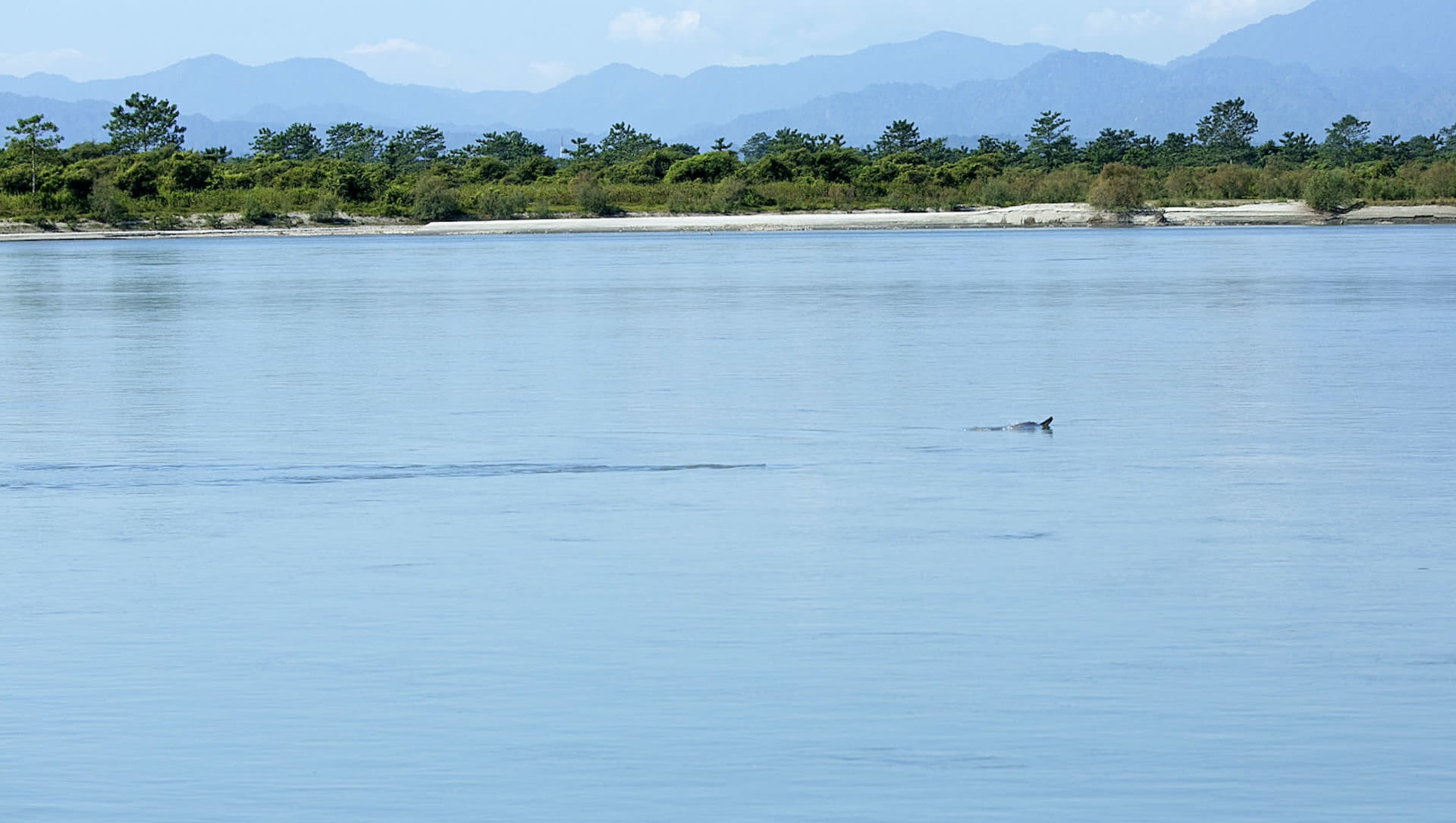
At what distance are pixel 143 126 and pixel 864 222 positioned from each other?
63.3 m

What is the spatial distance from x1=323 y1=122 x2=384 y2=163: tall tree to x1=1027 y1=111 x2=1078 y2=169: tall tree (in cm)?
5391

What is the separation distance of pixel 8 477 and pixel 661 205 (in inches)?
3505

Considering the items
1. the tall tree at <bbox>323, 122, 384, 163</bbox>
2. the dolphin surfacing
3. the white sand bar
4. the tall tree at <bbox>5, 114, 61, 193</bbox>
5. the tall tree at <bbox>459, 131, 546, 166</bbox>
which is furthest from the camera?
the tall tree at <bbox>323, 122, 384, 163</bbox>

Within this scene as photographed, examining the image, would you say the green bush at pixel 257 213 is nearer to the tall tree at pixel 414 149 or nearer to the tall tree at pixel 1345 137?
the tall tree at pixel 414 149

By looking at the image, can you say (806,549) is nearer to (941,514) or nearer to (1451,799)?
(941,514)

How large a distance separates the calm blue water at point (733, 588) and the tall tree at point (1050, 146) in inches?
3986

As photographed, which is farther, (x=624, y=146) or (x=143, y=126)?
(x=624, y=146)

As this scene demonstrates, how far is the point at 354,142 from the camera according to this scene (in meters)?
159

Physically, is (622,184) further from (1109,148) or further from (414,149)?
(414,149)

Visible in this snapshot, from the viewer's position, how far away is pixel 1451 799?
6406 millimetres

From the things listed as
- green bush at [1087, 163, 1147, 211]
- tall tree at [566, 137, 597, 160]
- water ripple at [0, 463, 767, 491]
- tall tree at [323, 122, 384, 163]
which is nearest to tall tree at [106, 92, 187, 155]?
tall tree at [323, 122, 384, 163]

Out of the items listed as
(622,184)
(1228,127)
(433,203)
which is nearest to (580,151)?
(622,184)

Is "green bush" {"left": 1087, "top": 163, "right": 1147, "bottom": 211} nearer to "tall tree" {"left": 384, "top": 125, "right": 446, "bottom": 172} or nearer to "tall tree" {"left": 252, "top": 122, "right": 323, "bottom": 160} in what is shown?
"tall tree" {"left": 384, "top": 125, "right": 446, "bottom": 172}

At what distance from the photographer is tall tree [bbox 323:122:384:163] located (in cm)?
15225
